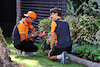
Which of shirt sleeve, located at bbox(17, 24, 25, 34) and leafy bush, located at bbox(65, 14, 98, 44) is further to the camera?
leafy bush, located at bbox(65, 14, 98, 44)

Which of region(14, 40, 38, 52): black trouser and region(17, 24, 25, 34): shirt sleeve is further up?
region(17, 24, 25, 34): shirt sleeve

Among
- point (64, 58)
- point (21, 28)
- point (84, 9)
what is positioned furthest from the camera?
point (84, 9)

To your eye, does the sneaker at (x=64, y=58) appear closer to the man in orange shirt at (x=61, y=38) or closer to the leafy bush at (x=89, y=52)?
the man in orange shirt at (x=61, y=38)

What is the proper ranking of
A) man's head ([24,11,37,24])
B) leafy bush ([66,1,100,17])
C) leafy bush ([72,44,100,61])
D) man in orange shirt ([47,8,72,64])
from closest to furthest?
leafy bush ([72,44,100,61])
man in orange shirt ([47,8,72,64])
man's head ([24,11,37,24])
leafy bush ([66,1,100,17])

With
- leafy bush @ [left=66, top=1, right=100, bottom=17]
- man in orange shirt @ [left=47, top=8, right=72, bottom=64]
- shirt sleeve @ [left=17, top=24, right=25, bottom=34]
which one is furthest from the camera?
leafy bush @ [left=66, top=1, right=100, bottom=17]

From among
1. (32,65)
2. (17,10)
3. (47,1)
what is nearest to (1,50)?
(32,65)

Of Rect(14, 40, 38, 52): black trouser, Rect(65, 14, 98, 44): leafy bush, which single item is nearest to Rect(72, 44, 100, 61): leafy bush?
Rect(65, 14, 98, 44): leafy bush

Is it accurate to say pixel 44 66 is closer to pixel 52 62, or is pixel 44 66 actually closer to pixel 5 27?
pixel 52 62

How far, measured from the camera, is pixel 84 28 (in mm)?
7199

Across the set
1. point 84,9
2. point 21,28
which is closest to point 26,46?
point 21,28

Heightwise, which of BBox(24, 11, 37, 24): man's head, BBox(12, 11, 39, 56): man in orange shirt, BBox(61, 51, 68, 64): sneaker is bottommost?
BBox(61, 51, 68, 64): sneaker

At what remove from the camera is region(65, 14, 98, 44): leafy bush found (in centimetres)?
721

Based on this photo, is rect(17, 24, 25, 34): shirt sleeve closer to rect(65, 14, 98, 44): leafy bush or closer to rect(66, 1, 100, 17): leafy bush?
rect(65, 14, 98, 44): leafy bush

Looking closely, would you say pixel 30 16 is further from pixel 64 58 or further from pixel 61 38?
pixel 64 58
